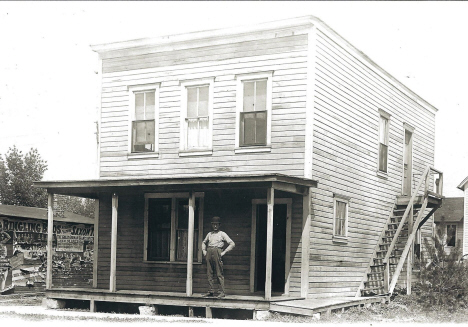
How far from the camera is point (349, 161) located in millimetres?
18391

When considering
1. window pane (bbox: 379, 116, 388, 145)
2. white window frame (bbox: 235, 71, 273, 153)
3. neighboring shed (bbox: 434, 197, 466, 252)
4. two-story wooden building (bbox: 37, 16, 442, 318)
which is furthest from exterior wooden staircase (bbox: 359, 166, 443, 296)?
neighboring shed (bbox: 434, 197, 466, 252)

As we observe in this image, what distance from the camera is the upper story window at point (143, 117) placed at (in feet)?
61.0

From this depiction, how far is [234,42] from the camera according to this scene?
17547 millimetres

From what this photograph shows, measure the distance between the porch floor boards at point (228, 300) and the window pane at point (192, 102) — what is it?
4973 mm

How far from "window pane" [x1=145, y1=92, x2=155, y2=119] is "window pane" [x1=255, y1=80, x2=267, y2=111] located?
10.5 ft

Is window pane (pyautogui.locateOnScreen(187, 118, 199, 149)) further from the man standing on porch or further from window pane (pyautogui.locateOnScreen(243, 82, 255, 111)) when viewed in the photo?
the man standing on porch

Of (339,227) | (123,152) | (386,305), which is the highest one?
(123,152)

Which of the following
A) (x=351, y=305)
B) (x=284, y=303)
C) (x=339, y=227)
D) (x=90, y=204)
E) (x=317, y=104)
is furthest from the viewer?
(x=90, y=204)

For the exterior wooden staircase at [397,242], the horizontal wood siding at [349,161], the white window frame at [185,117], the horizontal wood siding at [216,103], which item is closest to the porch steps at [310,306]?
the horizontal wood siding at [349,161]

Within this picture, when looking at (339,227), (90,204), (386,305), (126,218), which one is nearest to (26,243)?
(126,218)

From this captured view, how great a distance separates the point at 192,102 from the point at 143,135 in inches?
68.5

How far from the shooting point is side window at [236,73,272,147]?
16.9 metres

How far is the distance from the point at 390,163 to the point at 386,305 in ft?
19.4

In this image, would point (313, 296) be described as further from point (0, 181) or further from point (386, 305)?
point (0, 181)
